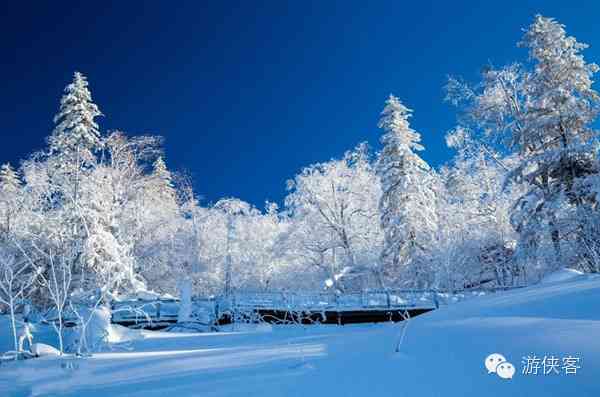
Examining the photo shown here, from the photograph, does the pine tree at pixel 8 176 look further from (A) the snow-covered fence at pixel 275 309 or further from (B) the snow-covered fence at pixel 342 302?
(B) the snow-covered fence at pixel 342 302

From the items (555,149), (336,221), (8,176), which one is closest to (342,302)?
(336,221)

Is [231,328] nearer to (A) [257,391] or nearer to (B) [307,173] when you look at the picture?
(A) [257,391]

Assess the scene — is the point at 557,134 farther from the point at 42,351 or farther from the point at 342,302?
the point at 42,351

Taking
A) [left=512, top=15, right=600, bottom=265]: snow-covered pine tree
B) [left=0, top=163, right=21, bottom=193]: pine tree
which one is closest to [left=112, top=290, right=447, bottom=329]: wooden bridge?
[left=512, top=15, right=600, bottom=265]: snow-covered pine tree

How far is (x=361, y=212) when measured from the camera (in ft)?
→ 90.4

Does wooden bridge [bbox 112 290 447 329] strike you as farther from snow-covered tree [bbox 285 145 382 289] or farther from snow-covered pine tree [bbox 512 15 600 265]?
snow-covered tree [bbox 285 145 382 289]

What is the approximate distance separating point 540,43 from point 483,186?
13.2 metres

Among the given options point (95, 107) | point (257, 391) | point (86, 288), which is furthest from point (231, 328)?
point (95, 107)

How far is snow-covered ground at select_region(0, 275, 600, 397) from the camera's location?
3.02 meters

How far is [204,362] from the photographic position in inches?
218

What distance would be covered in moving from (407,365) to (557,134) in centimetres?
1614

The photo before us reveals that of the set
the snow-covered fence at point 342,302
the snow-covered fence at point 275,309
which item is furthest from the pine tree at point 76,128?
the snow-covered fence at point 342,302

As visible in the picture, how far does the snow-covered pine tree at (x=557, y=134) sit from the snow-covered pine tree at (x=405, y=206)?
637 centimetres

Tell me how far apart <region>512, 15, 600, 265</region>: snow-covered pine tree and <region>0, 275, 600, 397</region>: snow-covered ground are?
40.2 feet
